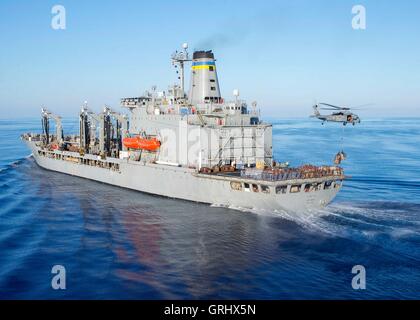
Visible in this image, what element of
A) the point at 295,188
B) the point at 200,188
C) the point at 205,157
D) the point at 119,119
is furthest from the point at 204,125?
the point at 119,119

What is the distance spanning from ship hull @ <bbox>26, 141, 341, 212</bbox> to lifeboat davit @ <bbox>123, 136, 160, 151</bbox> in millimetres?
1775

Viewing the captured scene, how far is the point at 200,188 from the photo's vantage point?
38.7 metres

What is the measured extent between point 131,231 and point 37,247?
6.91 m

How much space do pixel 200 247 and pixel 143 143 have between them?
749 inches

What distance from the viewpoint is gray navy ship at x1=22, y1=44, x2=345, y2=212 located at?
35250 millimetres

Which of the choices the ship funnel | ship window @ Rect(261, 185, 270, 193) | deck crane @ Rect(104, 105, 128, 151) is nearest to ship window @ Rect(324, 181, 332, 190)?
ship window @ Rect(261, 185, 270, 193)

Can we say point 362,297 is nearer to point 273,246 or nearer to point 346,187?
point 273,246

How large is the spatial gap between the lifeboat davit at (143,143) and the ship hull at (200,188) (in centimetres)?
177

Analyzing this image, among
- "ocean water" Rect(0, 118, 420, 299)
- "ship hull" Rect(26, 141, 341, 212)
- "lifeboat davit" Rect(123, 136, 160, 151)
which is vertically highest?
"lifeboat davit" Rect(123, 136, 160, 151)

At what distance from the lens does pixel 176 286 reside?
72.6 ft

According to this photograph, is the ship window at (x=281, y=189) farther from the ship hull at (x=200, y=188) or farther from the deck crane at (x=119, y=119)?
the deck crane at (x=119, y=119)

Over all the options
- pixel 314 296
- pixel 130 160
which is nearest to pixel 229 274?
pixel 314 296

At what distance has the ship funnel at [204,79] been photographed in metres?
44.3

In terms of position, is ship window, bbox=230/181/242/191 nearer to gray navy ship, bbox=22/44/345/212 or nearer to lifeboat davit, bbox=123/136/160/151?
gray navy ship, bbox=22/44/345/212
